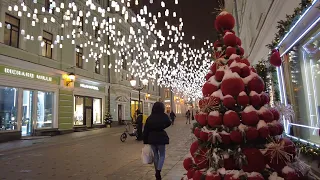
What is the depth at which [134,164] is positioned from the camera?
7867 millimetres

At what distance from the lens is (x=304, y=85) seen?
5.05 m

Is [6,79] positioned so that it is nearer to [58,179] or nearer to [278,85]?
[58,179]

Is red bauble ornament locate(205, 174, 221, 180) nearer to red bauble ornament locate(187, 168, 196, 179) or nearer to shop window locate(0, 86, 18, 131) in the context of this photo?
red bauble ornament locate(187, 168, 196, 179)

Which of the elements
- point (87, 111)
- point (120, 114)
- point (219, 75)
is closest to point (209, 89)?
point (219, 75)

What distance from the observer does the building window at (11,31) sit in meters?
15.4

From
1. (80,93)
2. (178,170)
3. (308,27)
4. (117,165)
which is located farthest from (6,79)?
(308,27)

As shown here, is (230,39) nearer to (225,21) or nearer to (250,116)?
(225,21)

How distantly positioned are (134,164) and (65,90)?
561 inches

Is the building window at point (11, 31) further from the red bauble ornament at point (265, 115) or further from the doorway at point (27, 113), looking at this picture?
the red bauble ornament at point (265, 115)

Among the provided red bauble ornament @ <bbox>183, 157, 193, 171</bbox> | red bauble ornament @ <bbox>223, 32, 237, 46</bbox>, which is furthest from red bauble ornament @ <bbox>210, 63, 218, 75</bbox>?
red bauble ornament @ <bbox>183, 157, 193, 171</bbox>

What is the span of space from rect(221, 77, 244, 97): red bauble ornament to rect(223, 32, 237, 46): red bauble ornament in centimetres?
60

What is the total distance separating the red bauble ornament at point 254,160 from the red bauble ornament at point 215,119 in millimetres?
482

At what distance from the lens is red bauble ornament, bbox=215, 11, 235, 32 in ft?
12.3

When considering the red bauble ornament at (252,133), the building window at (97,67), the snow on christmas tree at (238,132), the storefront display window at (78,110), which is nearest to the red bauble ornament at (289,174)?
the snow on christmas tree at (238,132)
